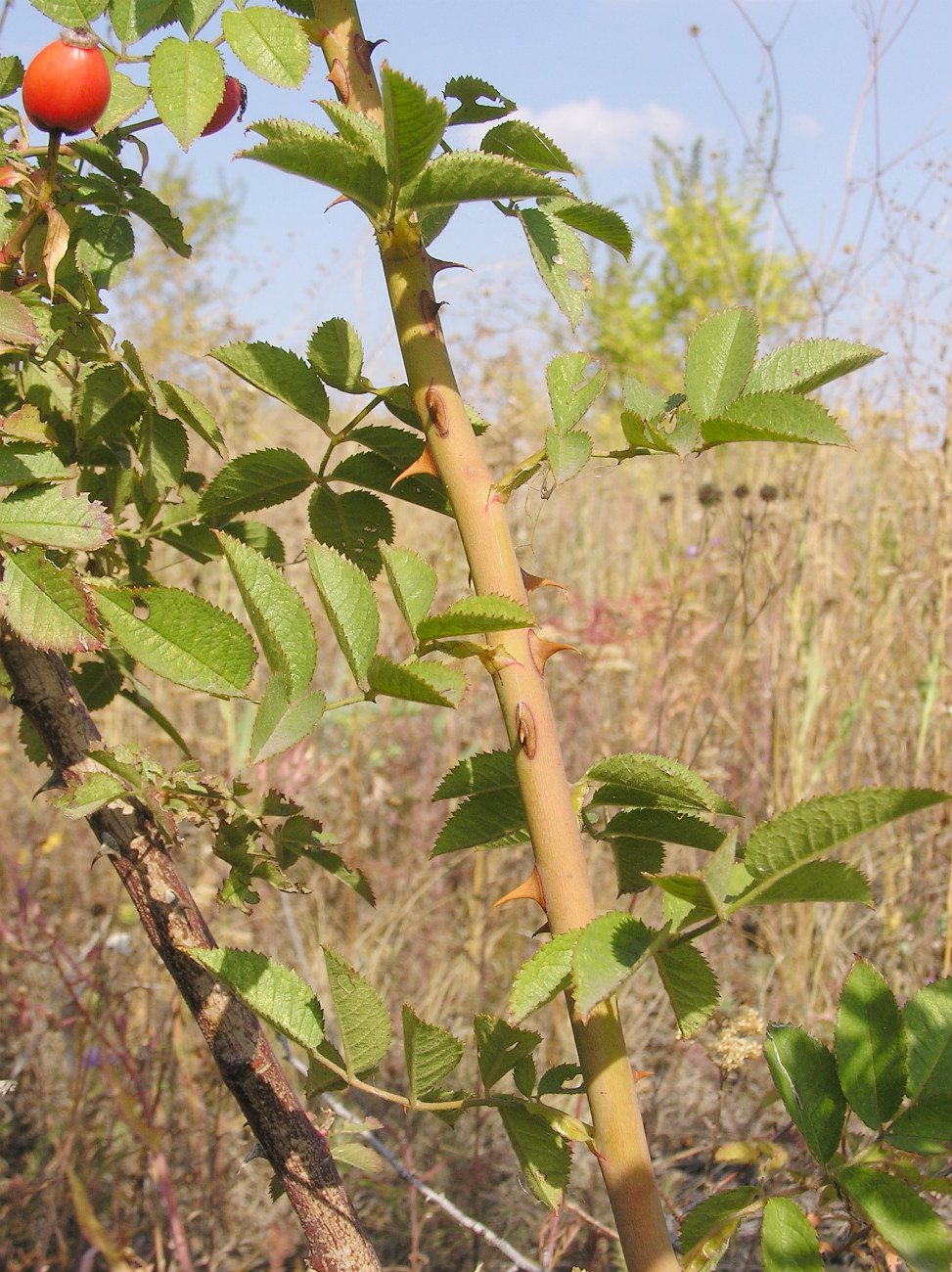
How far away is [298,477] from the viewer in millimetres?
626

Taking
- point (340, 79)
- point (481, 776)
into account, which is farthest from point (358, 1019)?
point (340, 79)

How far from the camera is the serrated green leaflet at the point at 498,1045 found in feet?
1.73

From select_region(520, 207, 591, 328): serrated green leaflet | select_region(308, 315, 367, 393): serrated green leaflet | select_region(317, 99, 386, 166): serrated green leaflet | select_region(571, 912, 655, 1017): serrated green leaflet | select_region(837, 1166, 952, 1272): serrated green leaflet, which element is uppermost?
select_region(317, 99, 386, 166): serrated green leaflet

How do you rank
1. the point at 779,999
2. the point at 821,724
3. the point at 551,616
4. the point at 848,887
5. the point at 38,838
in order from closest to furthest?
the point at 848,887 → the point at 779,999 → the point at 821,724 → the point at 38,838 → the point at 551,616

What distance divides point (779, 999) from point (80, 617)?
1.76 meters

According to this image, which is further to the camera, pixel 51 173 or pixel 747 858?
pixel 51 173

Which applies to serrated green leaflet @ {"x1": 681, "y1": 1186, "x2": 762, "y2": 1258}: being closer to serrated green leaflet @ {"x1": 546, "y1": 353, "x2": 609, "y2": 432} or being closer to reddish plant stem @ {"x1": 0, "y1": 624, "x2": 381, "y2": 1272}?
reddish plant stem @ {"x1": 0, "y1": 624, "x2": 381, "y2": 1272}

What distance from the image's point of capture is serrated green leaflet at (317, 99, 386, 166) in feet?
1.47

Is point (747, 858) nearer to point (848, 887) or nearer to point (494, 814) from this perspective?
point (848, 887)

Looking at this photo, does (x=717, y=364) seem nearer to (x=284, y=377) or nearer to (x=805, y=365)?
(x=805, y=365)

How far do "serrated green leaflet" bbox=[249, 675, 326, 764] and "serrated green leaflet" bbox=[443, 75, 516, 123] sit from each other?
1.08 feet

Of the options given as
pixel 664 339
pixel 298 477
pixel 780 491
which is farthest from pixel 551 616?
pixel 664 339

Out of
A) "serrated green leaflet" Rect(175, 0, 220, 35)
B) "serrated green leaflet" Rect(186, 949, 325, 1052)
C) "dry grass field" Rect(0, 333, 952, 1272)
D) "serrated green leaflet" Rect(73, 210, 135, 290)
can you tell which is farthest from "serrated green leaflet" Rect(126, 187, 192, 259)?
"dry grass field" Rect(0, 333, 952, 1272)

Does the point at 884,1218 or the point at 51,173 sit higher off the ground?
the point at 51,173
